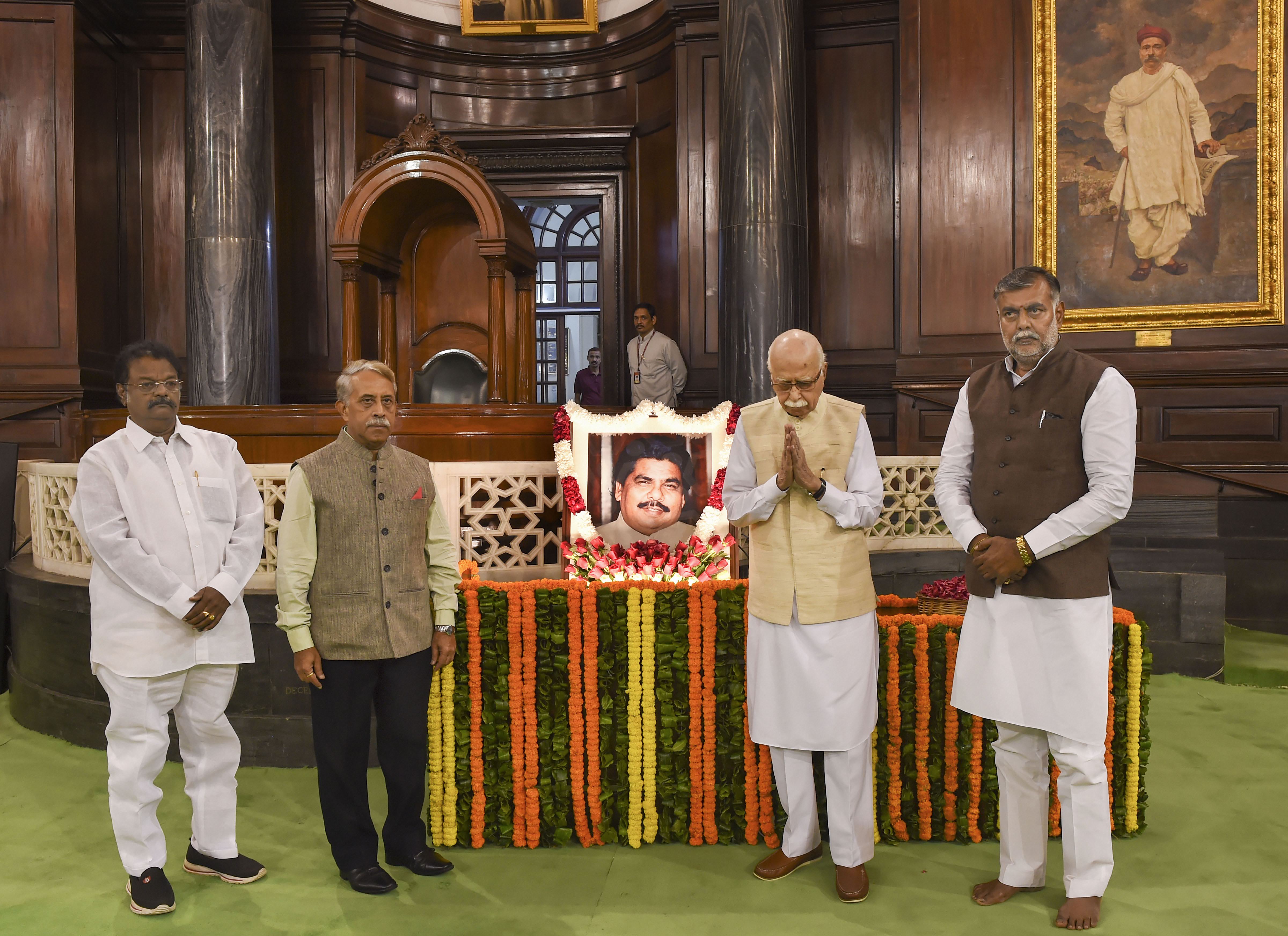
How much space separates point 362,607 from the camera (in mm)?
3230

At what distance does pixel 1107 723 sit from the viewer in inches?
142

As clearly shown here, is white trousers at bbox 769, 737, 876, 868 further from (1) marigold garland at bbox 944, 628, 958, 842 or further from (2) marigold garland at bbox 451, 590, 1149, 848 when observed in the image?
(1) marigold garland at bbox 944, 628, 958, 842

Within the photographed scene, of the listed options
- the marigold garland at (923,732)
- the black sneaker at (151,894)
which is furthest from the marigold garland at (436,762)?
the marigold garland at (923,732)

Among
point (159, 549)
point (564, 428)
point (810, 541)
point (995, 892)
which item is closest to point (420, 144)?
point (564, 428)

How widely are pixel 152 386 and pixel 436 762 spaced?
5.63ft

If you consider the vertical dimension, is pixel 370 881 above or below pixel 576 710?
below

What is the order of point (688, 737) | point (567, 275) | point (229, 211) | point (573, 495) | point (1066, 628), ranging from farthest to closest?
1. point (567, 275)
2. point (229, 211)
3. point (573, 495)
4. point (688, 737)
5. point (1066, 628)

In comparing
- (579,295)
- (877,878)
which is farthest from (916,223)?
(877,878)

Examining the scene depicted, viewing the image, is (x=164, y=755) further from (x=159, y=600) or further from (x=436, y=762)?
(x=436, y=762)

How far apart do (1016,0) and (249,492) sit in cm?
750

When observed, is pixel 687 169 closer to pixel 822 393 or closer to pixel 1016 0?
pixel 1016 0

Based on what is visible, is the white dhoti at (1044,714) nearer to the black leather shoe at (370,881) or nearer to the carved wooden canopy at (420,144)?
the black leather shoe at (370,881)

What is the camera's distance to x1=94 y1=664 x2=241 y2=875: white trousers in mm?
3166

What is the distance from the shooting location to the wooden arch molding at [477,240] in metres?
7.42
